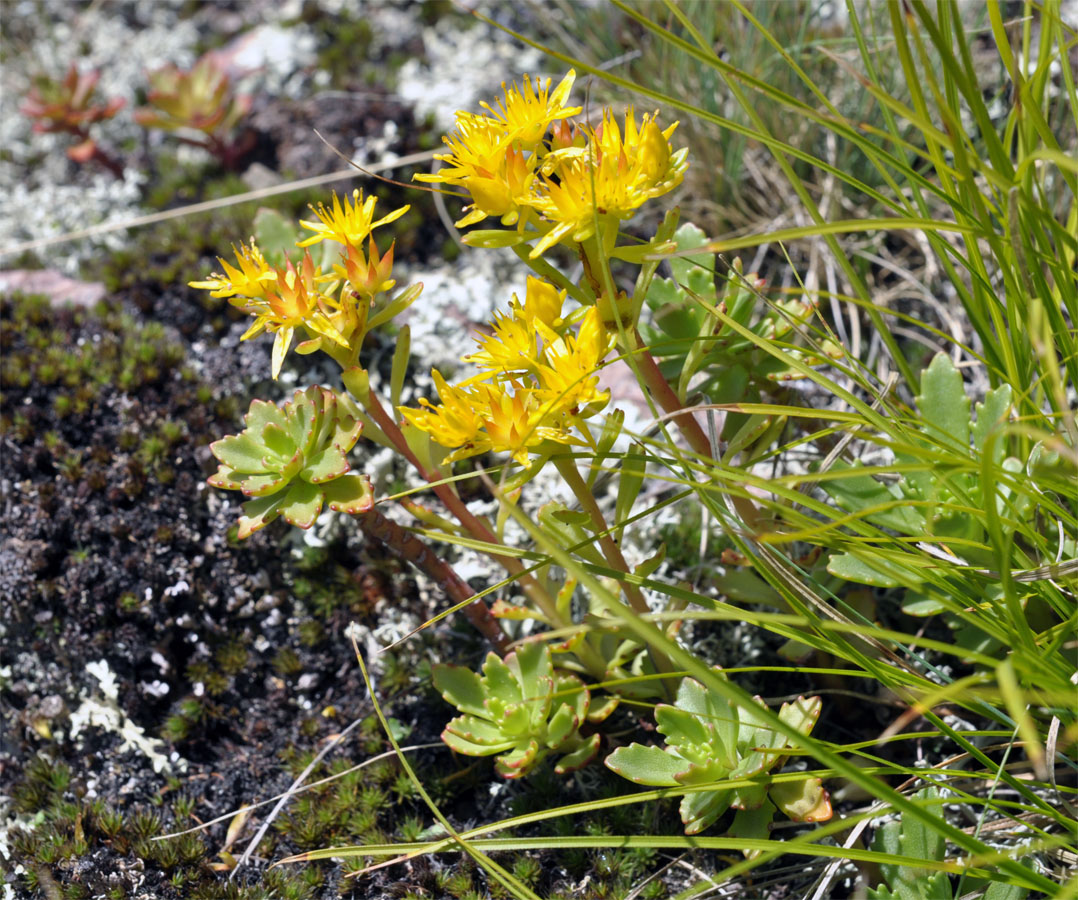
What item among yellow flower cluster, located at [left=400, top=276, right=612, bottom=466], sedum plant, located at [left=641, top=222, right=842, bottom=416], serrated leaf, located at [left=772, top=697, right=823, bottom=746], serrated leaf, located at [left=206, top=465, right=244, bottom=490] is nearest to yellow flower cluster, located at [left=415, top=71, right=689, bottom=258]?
yellow flower cluster, located at [left=400, top=276, right=612, bottom=466]

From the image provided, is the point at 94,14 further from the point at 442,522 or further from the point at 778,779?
the point at 778,779

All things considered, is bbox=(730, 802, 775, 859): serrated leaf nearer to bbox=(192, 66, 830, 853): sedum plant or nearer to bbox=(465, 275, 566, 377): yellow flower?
bbox=(192, 66, 830, 853): sedum plant

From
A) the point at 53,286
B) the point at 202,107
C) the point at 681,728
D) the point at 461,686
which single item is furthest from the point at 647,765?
the point at 202,107

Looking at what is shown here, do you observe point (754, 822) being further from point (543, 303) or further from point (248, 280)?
point (248, 280)

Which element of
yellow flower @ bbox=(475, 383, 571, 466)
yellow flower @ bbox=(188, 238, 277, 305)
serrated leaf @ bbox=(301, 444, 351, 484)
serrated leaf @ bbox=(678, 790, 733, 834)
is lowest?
serrated leaf @ bbox=(678, 790, 733, 834)

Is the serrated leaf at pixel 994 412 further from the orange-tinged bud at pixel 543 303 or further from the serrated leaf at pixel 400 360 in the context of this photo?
the serrated leaf at pixel 400 360

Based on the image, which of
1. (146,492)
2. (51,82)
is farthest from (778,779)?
(51,82)
